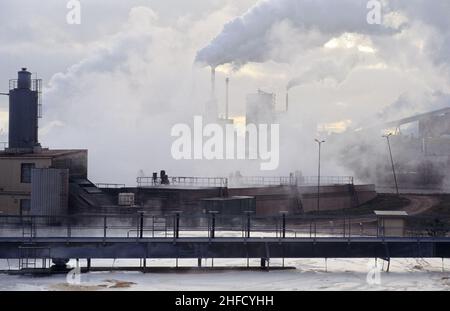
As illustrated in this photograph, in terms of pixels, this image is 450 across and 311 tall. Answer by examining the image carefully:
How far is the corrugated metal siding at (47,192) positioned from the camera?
100ft

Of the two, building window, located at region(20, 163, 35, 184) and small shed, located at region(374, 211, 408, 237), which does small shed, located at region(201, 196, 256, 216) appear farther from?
building window, located at region(20, 163, 35, 184)

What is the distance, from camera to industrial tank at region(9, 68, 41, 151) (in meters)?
37.9

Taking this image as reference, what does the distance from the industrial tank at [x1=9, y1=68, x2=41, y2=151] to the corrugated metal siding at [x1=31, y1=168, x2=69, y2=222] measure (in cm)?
774

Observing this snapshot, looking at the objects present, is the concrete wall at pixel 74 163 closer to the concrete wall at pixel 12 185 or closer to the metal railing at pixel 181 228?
the concrete wall at pixel 12 185

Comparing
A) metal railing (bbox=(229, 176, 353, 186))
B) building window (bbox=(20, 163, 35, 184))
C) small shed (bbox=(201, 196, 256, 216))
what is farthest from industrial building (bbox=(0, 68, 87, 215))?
metal railing (bbox=(229, 176, 353, 186))

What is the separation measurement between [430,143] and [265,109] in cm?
2777

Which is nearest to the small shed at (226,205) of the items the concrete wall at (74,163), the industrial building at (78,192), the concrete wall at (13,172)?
the industrial building at (78,192)

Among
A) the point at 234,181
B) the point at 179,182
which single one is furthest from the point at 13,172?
the point at 234,181

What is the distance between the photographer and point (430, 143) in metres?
93.6

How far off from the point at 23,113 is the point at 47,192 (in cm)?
952

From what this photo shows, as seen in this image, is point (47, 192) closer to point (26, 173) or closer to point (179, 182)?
point (26, 173)

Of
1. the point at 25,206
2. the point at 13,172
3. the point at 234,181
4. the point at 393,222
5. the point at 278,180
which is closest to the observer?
the point at 393,222

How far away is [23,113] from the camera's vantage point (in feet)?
126

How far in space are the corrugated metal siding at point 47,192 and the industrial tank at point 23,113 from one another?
7.74 m
